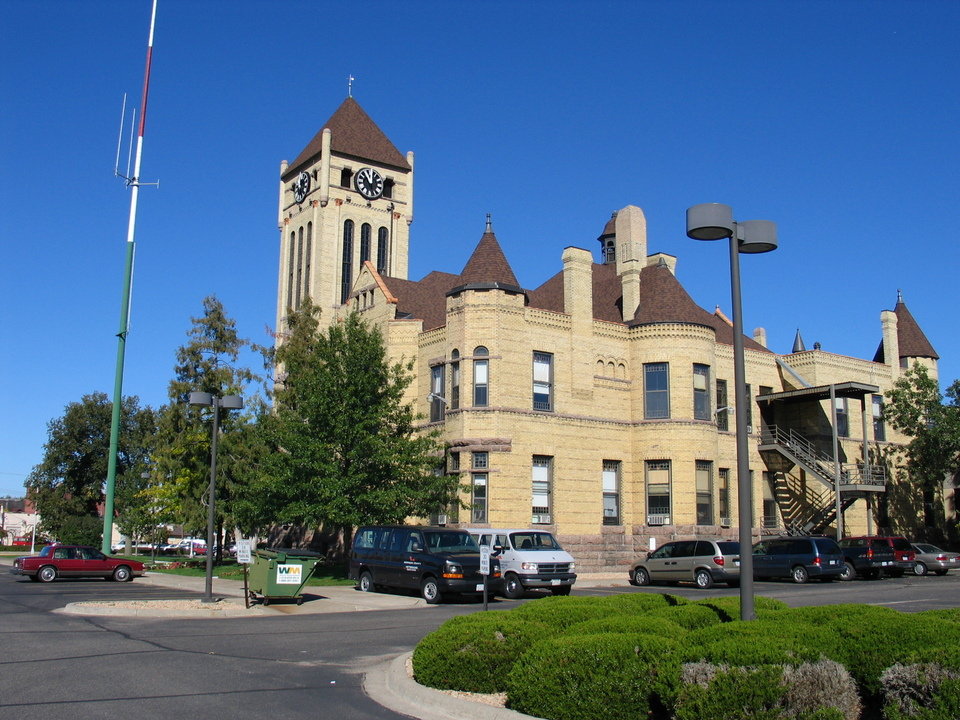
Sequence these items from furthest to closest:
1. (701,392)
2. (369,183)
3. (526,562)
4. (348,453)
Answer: (369,183), (701,392), (348,453), (526,562)

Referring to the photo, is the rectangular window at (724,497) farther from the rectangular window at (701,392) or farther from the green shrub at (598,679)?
the green shrub at (598,679)

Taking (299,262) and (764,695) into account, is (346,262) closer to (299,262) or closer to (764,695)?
(299,262)

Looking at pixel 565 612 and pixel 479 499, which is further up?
pixel 479 499

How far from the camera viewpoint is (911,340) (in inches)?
1854

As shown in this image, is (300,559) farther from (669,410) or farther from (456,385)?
(669,410)

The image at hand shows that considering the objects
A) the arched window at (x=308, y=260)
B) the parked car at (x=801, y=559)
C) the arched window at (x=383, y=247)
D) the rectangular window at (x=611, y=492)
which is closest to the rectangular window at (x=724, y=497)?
the rectangular window at (x=611, y=492)

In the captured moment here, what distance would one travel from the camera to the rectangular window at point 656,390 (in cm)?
3625

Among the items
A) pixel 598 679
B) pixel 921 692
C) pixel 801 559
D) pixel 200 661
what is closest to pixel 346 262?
pixel 801 559

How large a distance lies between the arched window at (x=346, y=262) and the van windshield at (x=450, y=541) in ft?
139

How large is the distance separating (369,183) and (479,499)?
134ft

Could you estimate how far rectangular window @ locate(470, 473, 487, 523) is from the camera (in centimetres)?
3253

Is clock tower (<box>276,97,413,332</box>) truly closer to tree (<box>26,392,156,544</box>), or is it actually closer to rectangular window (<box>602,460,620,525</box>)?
tree (<box>26,392,156,544</box>)

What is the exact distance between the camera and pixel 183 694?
972 centimetres

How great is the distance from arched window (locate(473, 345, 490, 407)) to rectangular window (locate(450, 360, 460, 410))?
0.86m
